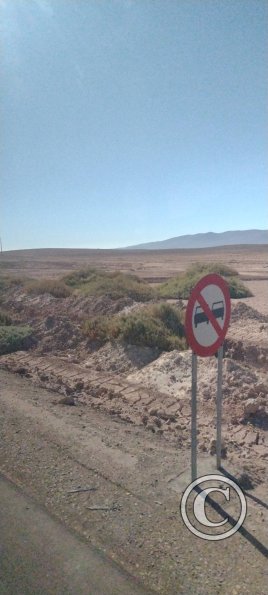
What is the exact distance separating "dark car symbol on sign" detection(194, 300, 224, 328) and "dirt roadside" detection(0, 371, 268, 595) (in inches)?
59.2

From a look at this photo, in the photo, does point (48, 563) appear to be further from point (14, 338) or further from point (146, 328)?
point (14, 338)

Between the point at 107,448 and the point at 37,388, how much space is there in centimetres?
249

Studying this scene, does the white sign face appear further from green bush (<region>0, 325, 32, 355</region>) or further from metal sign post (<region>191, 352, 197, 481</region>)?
green bush (<region>0, 325, 32, 355</region>)

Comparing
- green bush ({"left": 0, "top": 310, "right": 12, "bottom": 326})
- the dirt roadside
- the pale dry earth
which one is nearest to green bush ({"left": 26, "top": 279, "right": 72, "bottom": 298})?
green bush ({"left": 0, "top": 310, "right": 12, "bottom": 326})

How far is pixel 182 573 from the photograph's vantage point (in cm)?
275

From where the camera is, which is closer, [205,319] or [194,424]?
[205,319]

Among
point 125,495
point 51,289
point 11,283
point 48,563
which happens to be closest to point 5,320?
point 51,289

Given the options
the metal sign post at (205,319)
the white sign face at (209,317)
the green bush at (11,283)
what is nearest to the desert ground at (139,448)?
the metal sign post at (205,319)

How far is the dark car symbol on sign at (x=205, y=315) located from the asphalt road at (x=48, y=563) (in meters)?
1.90

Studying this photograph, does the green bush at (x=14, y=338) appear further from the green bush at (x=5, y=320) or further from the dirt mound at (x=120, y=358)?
the dirt mound at (x=120, y=358)

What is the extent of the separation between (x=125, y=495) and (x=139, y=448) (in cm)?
89

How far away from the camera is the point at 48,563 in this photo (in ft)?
9.42

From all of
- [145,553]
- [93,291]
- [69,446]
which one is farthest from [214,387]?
[93,291]

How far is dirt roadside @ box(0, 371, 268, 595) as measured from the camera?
2.77m
